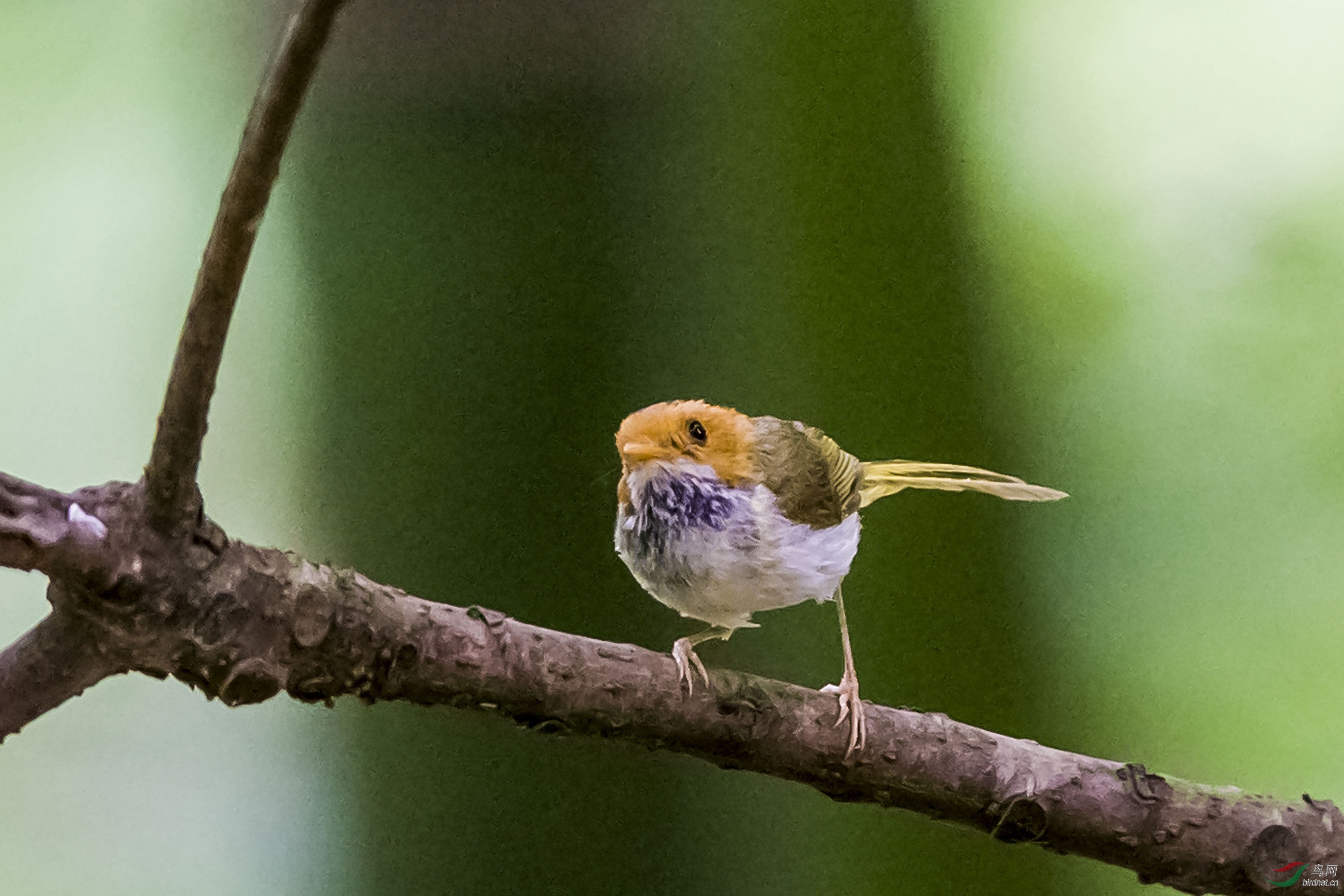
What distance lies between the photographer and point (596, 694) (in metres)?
0.78

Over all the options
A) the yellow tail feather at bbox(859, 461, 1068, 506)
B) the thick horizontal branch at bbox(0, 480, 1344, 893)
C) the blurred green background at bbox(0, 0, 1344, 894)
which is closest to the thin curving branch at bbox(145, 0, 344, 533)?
the thick horizontal branch at bbox(0, 480, 1344, 893)

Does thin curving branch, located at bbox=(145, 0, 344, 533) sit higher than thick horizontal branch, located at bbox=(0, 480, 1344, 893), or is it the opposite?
thin curving branch, located at bbox=(145, 0, 344, 533)

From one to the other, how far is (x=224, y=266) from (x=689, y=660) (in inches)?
18.6

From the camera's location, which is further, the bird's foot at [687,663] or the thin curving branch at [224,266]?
the bird's foot at [687,663]

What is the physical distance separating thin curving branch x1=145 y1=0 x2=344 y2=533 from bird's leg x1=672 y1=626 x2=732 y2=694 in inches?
15.2

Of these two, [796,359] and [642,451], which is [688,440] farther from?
[796,359]

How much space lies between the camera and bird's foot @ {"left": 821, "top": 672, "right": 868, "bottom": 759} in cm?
87

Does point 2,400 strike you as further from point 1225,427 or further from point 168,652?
point 1225,427

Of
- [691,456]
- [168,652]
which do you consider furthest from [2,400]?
[691,456]

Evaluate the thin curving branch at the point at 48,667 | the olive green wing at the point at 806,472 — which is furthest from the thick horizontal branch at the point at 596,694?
the olive green wing at the point at 806,472

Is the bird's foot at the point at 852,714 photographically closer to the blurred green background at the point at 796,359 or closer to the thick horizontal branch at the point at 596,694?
the thick horizontal branch at the point at 596,694

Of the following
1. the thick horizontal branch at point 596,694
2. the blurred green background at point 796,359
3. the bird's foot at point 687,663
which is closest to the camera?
the thick horizontal branch at point 596,694

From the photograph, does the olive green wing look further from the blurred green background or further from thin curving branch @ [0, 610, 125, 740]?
thin curving branch @ [0, 610, 125, 740]

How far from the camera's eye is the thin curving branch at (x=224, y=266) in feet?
1.74
